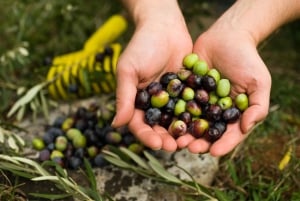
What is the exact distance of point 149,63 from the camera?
2.44 meters


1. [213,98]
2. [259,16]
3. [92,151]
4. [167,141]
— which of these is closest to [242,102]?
[213,98]

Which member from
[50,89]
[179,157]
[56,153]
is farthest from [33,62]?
[179,157]

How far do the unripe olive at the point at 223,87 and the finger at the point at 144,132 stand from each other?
38 cm

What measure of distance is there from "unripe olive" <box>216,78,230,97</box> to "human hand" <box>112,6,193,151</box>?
31 centimetres

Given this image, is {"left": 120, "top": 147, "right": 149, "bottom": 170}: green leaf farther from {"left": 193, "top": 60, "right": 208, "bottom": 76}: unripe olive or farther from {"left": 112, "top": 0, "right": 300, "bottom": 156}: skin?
{"left": 193, "top": 60, "right": 208, "bottom": 76}: unripe olive

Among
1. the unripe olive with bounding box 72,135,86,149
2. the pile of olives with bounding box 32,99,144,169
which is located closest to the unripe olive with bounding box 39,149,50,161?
the pile of olives with bounding box 32,99,144,169

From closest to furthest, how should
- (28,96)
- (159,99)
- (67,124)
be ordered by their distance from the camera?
1. (159,99)
2. (67,124)
3. (28,96)

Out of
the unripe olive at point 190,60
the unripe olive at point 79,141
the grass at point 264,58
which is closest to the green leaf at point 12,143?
the grass at point 264,58

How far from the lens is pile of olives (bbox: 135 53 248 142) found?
2.33 metres

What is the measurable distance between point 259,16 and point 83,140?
1.18 meters

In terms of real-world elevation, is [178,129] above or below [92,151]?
above

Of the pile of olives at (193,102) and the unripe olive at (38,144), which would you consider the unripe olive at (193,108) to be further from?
the unripe olive at (38,144)

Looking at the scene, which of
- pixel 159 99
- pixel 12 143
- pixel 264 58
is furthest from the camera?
pixel 264 58

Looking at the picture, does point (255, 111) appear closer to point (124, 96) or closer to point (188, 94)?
point (188, 94)
